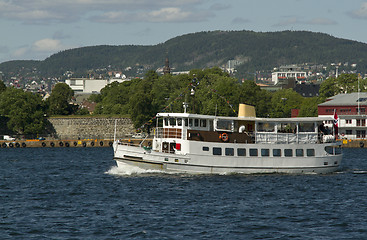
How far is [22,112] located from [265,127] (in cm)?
7354

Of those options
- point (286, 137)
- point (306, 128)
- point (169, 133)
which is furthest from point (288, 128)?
point (169, 133)

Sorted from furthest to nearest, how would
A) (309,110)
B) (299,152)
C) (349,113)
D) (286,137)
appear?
(309,110)
(349,113)
(286,137)
(299,152)

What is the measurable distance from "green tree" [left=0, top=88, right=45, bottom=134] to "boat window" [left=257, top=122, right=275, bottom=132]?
72464 millimetres

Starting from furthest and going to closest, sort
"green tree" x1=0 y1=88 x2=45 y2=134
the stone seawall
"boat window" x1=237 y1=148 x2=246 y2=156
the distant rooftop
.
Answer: the stone seawall
"green tree" x1=0 y1=88 x2=45 y2=134
the distant rooftop
"boat window" x1=237 y1=148 x2=246 y2=156

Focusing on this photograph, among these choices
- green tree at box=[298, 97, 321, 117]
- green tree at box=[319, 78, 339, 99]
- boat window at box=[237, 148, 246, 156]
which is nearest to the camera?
boat window at box=[237, 148, 246, 156]

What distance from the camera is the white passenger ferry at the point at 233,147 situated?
1796 inches

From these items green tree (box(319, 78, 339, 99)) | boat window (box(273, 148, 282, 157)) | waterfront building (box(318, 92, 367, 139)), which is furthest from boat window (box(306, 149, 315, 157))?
green tree (box(319, 78, 339, 99))

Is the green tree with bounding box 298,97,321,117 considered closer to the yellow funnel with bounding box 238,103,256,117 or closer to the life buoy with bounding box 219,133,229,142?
the yellow funnel with bounding box 238,103,256,117

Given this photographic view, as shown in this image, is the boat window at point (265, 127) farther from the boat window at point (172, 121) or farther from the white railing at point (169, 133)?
the boat window at point (172, 121)

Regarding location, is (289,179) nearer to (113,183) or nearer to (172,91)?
(113,183)

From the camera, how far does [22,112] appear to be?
11350 centimetres

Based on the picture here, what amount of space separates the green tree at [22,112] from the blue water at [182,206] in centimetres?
6369

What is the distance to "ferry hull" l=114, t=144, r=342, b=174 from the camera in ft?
149

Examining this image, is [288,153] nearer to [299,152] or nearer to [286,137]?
[299,152]
